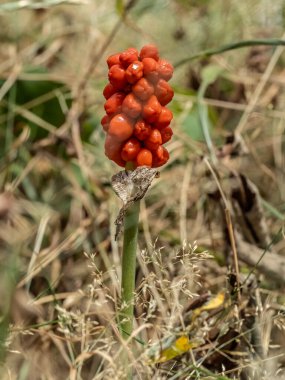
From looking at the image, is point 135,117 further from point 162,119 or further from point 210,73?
point 210,73

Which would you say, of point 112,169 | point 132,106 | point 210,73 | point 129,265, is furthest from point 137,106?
point 210,73

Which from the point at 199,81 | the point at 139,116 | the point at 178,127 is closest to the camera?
the point at 139,116

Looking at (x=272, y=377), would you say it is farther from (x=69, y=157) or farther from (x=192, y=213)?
(x=69, y=157)

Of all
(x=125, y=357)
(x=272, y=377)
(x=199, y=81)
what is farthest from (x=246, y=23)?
(x=125, y=357)

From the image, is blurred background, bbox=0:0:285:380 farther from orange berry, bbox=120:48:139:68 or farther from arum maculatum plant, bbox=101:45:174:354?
orange berry, bbox=120:48:139:68

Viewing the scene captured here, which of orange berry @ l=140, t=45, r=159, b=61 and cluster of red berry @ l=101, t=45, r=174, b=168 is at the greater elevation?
orange berry @ l=140, t=45, r=159, b=61

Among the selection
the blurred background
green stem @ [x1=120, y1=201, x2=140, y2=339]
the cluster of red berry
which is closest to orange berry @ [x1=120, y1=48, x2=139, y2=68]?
the cluster of red berry

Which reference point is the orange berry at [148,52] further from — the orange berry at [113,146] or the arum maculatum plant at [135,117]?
the orange berry at [113,146]
